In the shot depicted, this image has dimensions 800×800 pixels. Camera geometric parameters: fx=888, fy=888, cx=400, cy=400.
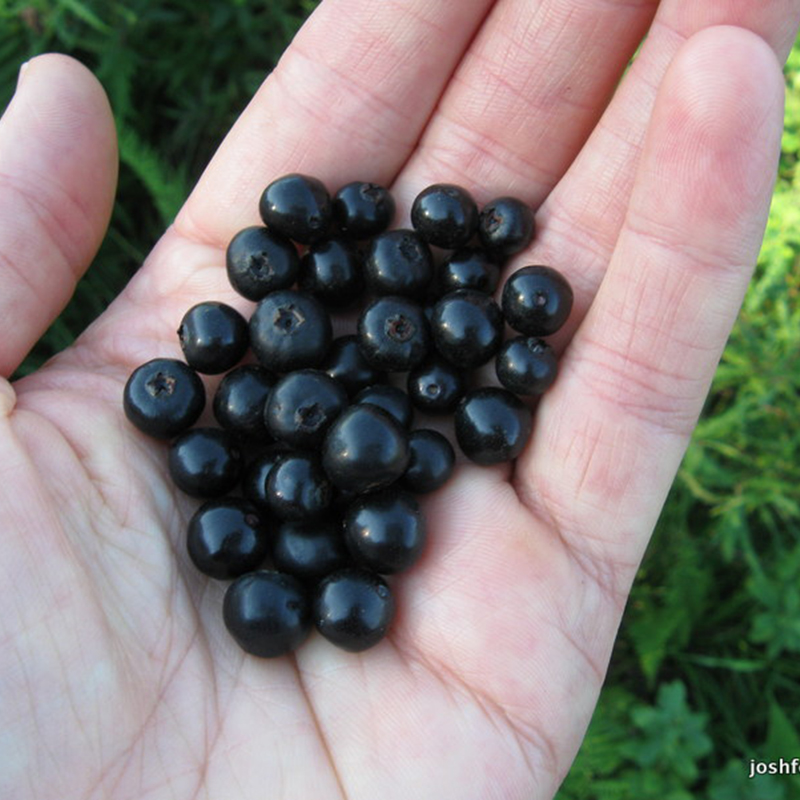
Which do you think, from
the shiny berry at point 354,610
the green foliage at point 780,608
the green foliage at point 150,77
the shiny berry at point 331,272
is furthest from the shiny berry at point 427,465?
the green foliage at point 150,77

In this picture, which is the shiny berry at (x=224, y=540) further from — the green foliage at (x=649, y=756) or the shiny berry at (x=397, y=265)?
the green foliage at (x=649, y=756)

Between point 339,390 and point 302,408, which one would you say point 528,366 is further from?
point 302,408

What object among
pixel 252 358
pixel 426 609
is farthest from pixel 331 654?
pixel 252 358

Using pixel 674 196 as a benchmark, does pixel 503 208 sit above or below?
below

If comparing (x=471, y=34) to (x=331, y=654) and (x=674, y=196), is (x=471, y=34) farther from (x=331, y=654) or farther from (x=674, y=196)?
(x=331, y=654)

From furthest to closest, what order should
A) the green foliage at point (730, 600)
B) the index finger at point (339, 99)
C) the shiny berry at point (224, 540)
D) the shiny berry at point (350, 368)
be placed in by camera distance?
the green foliage at point (730, 600)
the index finger at point (339, 99)
the shiny berry at point (350, 368)
the shiny berry at point (224, 540)

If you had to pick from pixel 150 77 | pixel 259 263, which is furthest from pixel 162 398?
pixel 150 77

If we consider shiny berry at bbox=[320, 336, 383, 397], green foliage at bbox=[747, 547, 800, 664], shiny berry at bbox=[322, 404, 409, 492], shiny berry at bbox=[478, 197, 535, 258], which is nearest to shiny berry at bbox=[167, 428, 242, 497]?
→ shiny berry at bbox=[322, 404, 409, 492]
